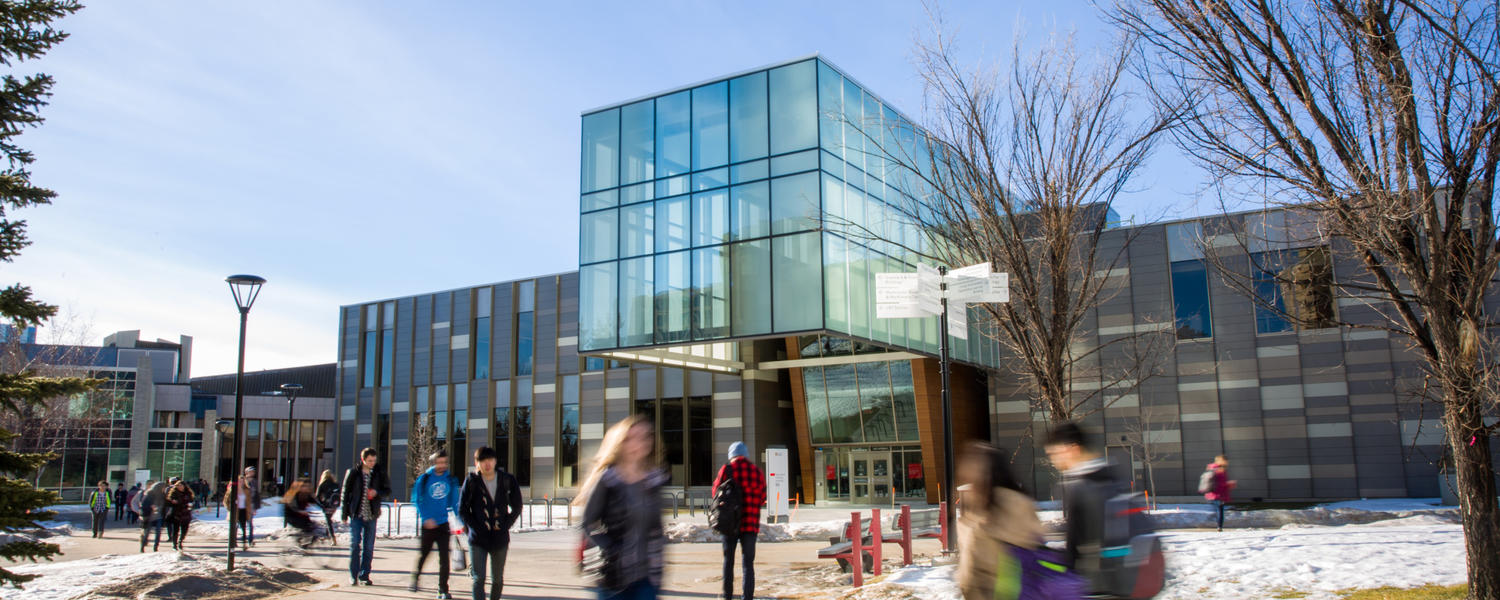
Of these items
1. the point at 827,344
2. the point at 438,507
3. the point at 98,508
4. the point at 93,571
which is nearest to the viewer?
the point at 438,507

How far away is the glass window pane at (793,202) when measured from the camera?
25141 millimetres

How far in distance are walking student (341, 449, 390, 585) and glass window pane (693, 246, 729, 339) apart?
47.3 ft

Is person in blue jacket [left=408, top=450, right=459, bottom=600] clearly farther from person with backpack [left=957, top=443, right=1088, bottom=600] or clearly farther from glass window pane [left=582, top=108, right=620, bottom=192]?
glass window pane [left=582, top=108, right=620, bottom=192]

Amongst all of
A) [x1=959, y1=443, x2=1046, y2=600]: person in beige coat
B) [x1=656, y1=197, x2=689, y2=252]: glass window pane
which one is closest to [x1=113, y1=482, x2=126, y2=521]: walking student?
[x1=656, y1=197, x2=689, y2=252]: glass window pane

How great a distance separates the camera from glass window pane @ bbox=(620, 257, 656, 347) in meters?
27.7

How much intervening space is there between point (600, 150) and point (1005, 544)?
85.9ft

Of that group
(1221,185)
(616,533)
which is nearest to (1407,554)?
(1221,185)

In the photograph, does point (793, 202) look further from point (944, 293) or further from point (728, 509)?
point (728, 509)

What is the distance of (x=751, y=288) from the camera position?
2586cm

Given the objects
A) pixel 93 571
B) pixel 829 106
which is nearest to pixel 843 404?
pixel 829 106

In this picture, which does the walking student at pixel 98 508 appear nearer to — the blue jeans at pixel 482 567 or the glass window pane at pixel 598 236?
the glass window pane at pixel 598 236

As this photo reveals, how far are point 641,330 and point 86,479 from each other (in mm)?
39133

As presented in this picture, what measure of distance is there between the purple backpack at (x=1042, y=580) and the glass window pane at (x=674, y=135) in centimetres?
2367

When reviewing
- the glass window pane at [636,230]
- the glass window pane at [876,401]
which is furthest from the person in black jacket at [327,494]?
the glass window pane at [876,401]
